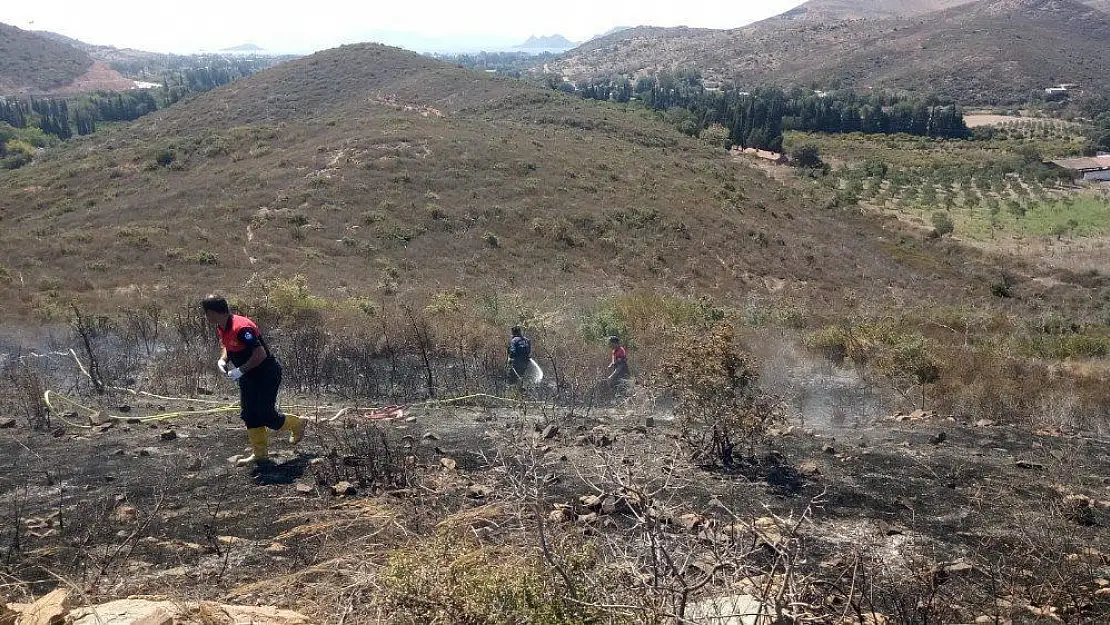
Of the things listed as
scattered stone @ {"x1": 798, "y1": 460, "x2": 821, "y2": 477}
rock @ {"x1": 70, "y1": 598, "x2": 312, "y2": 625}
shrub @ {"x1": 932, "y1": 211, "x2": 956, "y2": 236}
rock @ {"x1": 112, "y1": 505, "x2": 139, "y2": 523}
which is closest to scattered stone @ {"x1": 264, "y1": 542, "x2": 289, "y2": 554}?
rock @ {"x1": 70, "y1": 598, "x2": 312, "y2": 625}

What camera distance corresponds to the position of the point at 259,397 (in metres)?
5.68

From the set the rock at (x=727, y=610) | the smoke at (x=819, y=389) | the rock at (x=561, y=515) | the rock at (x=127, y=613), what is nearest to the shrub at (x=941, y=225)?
the smoke at (x=819, y=389)

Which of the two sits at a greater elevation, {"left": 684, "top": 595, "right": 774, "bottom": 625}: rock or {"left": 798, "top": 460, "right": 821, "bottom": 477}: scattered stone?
{"left": 684, "top": 595, "right": 774, "bottom": 625}: rock

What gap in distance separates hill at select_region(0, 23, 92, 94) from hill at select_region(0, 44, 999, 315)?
102364mm

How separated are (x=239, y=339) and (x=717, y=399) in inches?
167

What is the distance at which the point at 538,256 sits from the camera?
2314 cm

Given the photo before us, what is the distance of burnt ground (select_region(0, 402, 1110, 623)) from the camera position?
12.7 ft

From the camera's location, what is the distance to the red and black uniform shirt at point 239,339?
18.4 feet

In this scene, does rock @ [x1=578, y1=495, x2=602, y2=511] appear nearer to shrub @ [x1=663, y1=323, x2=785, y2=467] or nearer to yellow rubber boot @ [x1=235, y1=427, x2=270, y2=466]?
shrub @ [x1=663, y1=323, x2=785, y2=467]

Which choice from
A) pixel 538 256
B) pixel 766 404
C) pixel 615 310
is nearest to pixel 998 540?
pixel 766 404

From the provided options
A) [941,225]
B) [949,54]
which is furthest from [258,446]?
[949,54]

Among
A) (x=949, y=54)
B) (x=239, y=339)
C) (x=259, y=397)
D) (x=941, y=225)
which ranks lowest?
(x=941, y=225)

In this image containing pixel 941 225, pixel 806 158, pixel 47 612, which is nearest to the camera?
pixel 47 612

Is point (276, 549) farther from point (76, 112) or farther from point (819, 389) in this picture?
point (76, 112)
